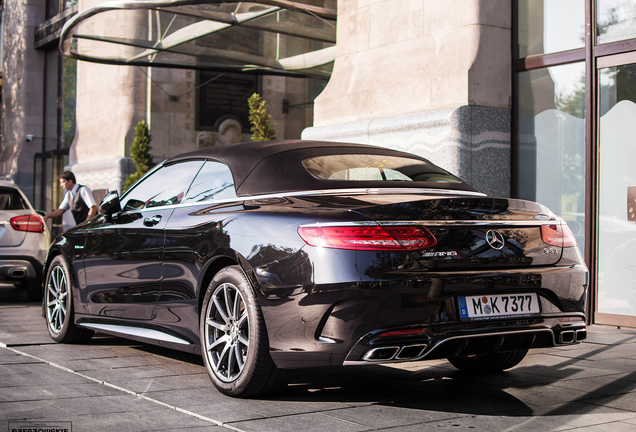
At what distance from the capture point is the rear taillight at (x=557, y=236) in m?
4.33

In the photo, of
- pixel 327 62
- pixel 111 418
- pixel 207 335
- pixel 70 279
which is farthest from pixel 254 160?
pixel 327 62

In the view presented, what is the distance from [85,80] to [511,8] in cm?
1331

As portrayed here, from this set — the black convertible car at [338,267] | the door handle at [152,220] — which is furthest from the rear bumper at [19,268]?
the door handle at [152,220]

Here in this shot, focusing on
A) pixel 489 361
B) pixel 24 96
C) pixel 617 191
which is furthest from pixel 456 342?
pixel 24 96

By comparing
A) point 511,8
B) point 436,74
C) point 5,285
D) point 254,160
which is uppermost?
point 511,8

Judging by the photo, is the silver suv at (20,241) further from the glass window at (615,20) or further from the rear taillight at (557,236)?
the rear taillight at (557,236)

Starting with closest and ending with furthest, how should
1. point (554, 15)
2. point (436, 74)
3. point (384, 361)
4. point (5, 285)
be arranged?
point (384, 361), point (554, 15), point (436, 74), point (5, 285)

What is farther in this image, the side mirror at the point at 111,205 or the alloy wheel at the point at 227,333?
the side mirror at the point at 111,205

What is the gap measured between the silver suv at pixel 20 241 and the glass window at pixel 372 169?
6.20 metres

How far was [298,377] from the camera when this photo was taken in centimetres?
506

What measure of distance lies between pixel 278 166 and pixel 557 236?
1.67 meters

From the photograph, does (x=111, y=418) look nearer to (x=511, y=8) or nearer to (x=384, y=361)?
(x=384, y=361)

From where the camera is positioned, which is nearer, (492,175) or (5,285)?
(492,175)

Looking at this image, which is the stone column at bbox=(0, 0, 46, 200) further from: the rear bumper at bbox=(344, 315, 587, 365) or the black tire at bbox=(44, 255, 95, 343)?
the rear bumper at bbox=(344, 315, 587, 365)
